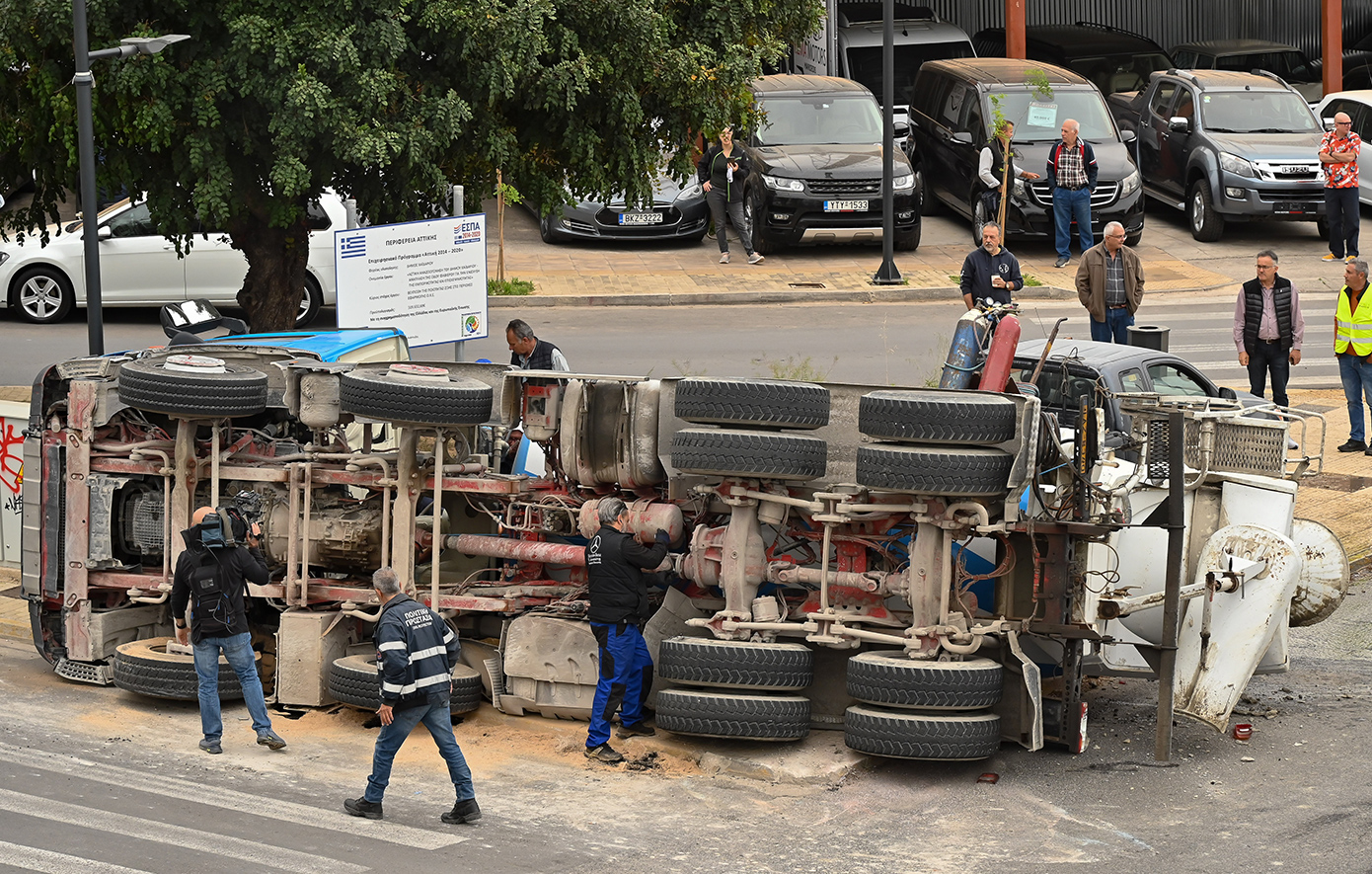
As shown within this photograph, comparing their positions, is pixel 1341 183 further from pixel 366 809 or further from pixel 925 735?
pixel 366 809

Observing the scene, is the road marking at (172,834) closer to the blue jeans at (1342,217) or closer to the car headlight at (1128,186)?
the car headlight at (1128,186)

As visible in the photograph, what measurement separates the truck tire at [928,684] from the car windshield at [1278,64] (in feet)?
84.3

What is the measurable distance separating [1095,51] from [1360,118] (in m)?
7.51

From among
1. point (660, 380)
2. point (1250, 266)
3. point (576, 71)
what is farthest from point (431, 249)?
point (1250, 266)

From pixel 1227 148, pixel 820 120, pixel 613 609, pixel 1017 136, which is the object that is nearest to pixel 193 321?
pixel 613 609

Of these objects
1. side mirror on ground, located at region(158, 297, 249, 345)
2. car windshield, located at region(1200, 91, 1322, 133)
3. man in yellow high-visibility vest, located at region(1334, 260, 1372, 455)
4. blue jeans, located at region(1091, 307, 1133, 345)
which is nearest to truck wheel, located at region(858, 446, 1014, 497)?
side mirror on ground, located at region(158, 297, 249, 345)

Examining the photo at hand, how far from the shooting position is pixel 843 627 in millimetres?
9883

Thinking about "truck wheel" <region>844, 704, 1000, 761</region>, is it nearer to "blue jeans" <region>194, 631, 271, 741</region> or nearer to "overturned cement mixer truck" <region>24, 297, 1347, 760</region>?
"overturned cement mixer truck" <region>24, 297, 1347, 760</region>

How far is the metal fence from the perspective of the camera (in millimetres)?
38406

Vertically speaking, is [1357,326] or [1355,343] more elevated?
[1357,326]

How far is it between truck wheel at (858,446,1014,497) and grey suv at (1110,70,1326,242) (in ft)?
52.4

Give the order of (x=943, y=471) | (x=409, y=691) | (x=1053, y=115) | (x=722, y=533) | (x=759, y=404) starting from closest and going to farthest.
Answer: (x=409, y=691) < (x=943, y=471) < (x=759, y=404) < (x=722, y=533) < (x=1053, y=115)

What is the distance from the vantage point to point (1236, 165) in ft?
78.8

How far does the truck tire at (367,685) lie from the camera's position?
1025 cm
